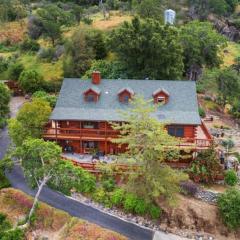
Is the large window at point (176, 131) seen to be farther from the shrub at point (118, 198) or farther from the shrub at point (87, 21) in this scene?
the shrub at point (87, 21)

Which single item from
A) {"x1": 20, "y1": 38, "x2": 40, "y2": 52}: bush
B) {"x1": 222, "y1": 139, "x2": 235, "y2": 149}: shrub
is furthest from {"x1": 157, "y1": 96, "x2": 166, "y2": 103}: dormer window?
{"x1": 20, "y1": 38, "x2": 40, "y2": 52}: bush

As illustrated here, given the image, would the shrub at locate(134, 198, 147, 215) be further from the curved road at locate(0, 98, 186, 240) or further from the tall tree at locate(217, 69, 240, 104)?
the tall tree at locate(217, 69, 240, 104)

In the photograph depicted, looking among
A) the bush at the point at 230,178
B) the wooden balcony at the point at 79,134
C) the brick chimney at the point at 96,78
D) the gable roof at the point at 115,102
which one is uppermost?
the brick chimney at the point at 96,78

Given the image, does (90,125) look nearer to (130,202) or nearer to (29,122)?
(29,122)

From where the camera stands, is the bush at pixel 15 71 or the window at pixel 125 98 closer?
the window at pixel 125 98

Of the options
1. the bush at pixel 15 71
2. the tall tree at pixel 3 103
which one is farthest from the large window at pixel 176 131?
the bush at pixel 15 71

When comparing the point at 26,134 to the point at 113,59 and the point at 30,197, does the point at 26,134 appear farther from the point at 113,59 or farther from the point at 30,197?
the point at 113,59

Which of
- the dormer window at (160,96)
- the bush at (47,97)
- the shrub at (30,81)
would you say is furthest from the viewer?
the shrub at (30,81)
